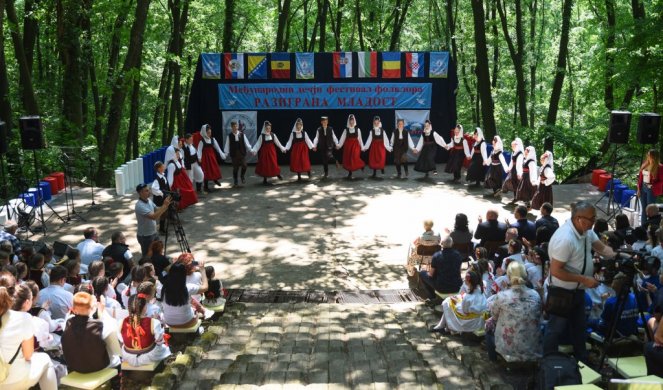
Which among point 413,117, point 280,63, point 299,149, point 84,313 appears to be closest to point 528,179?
point 299,149

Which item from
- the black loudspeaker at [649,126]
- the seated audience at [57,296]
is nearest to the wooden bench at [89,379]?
the seated audience at [57,296]

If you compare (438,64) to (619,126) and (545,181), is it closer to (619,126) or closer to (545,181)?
(545,181)

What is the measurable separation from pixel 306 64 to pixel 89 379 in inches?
546

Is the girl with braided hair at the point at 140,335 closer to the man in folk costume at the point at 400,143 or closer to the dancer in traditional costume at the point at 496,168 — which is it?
the dancer in traditional costume at the point at 496,168

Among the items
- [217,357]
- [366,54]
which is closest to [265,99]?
[366,54]

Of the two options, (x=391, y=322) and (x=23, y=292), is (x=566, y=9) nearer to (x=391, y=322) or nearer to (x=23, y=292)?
(x=391, y=322)

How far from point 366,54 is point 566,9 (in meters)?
Result: 6.81

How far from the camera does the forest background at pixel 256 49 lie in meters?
16.5

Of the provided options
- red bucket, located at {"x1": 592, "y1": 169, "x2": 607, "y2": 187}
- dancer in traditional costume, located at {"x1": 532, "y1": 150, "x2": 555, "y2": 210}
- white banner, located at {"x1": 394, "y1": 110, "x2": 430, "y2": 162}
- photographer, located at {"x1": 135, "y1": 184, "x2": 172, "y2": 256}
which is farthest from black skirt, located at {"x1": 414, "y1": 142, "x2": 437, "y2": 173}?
photographer, located at {"x1": 135, "y1": 184, "x2": 172, "y2": 256}

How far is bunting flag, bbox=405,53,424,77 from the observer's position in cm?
1853

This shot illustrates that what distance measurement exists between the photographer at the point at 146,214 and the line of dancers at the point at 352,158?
282 cm

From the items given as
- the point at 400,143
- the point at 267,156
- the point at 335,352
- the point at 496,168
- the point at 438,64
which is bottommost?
the point at 335,352

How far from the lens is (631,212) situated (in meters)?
12.6

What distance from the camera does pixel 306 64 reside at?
1848cm
